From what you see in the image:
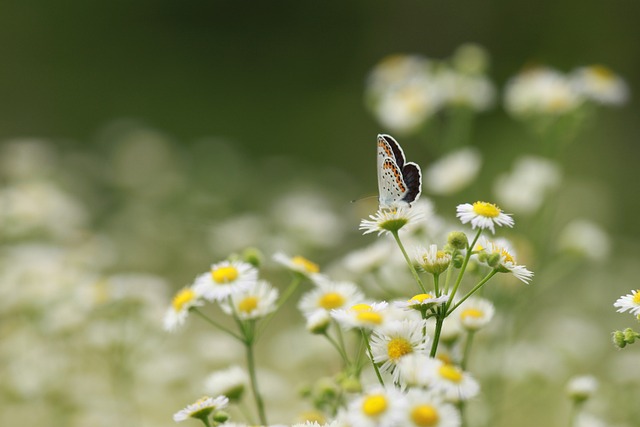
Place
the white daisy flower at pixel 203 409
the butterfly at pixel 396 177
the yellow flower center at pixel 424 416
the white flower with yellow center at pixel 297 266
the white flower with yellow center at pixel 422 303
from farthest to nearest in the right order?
the white flower with yellow center at pixel 297 266, the butterfly at pixel 396 177, the white daisy flower at pixel 203 409, the white flower with yellow center at pixel 422 303, the yellow flower center at pixel 424 416

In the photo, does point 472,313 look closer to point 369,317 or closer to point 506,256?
point 506,256

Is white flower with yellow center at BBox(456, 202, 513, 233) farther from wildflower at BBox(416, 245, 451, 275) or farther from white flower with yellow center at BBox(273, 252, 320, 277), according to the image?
white flower with yellow center at BBox(273, 252, 320, 277)

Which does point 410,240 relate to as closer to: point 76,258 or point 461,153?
point 461,153

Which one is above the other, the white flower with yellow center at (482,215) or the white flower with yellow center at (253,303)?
the white flower with yellow center at (253,303)

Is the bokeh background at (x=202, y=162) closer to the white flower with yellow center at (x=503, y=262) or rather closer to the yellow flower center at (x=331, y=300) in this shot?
the yellow flower center at (x=331, y=300)

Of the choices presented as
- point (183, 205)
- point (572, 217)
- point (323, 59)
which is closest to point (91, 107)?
point (323, 59)

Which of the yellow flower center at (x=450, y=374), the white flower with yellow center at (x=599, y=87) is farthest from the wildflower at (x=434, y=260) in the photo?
the white flower with yellow center at (x=599, y=87)
